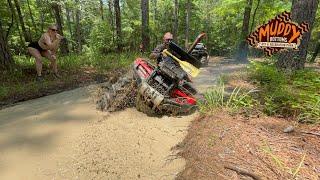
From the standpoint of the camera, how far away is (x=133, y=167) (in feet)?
12.6

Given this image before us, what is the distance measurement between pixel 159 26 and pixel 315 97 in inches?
948

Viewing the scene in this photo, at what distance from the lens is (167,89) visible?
5395 mm

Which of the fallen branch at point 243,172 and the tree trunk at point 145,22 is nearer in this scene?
the fallen branch at point 243,172

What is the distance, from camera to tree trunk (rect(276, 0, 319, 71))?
18.5 ft

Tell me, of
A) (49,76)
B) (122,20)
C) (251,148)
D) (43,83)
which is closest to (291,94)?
(251,148)

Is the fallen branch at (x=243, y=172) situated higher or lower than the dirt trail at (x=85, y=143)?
higher

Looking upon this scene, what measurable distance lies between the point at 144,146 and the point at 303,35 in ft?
13.3

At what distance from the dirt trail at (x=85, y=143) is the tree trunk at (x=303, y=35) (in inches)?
93.8

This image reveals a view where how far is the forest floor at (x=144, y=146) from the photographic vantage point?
3.02 meters

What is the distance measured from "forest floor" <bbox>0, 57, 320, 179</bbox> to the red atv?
20 cm

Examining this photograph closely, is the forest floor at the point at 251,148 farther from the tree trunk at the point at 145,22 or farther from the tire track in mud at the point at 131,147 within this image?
the tree trunk at the point at 145,22

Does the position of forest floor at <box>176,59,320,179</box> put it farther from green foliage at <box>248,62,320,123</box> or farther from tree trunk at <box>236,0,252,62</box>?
tree trunk at <box>236,0,252,62</box>

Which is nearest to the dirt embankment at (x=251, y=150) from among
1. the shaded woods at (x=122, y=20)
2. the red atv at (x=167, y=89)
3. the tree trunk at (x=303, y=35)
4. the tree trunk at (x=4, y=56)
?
the red atv at (x=167, y=89)

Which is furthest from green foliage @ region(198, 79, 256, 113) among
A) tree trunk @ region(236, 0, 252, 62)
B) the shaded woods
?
tree trunk @ region(236, 0, 252, 62)
